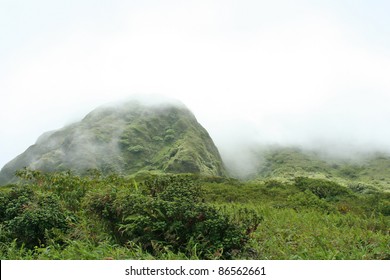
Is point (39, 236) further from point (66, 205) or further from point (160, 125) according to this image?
point (160, 125)

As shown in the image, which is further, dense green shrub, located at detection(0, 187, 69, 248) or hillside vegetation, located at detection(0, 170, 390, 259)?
dense green shrub, located at detection(0, 187, 69, 248)

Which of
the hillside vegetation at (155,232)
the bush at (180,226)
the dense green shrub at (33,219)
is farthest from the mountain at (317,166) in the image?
the bush at (180,226)

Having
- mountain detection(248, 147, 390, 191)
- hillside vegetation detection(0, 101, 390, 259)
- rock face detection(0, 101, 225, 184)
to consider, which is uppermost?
hillside vegetation detection(0, 101, 390, 259)

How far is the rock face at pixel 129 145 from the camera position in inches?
3310

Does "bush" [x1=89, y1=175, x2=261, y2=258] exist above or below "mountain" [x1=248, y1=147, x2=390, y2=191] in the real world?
above

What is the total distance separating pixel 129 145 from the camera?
94.3 metres

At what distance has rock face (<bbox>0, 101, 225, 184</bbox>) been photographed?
8406 cm

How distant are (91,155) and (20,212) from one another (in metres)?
79.1

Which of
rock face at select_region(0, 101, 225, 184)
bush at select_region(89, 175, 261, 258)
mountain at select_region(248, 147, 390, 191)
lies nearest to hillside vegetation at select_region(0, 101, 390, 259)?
bush at select_region(89, 175, 261, 258)

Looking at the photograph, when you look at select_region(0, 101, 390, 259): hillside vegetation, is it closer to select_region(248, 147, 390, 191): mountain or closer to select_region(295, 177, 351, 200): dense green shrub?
select_region(295, 177, 351, 200): dense green shrub

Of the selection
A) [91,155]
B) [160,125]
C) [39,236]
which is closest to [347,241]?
[39,236]

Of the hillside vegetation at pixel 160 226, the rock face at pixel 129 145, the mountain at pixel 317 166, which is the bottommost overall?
the mountain at pixel 317 166

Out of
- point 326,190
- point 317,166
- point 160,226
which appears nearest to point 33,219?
point 160,226

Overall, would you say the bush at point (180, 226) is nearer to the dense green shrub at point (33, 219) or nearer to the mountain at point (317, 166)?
the dense green shrub at point (33, 219)
